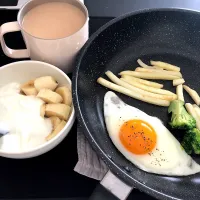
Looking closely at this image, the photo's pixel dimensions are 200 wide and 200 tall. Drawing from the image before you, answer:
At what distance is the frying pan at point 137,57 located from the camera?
83 centimetres

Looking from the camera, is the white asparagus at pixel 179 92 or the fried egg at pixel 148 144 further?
the white asparagus at pixel 179 92

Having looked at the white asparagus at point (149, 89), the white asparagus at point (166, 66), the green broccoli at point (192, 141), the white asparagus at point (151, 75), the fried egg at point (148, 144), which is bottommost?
the fried egg at point (148, 144)

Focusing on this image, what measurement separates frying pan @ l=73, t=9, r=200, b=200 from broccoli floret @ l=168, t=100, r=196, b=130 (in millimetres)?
44

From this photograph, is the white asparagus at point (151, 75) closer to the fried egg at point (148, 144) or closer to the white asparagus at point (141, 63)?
the white asparagus at point (141, 63)

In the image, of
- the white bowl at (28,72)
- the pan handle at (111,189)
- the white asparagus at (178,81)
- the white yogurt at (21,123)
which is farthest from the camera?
the white asparagus at (178,81)

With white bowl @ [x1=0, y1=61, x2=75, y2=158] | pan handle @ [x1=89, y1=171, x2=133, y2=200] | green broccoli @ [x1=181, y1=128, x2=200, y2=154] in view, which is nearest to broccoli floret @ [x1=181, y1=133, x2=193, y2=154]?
green broccoli @ [x1=181, y1=128, x2=200, y2=154]

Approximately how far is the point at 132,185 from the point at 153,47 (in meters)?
0.61

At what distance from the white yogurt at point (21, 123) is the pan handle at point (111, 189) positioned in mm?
213

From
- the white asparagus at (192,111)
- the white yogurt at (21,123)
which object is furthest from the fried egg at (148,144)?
the white yogurt at (21,123)

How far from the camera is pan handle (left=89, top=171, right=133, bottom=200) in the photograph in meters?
0.70

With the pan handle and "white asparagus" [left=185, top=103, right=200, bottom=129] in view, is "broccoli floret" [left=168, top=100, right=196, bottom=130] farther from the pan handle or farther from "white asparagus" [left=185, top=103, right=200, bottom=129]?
the pan handle

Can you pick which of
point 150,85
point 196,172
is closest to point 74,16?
point 150,85

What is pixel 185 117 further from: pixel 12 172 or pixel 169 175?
pixel 12 172

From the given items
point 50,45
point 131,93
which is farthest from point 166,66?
point 50,45
